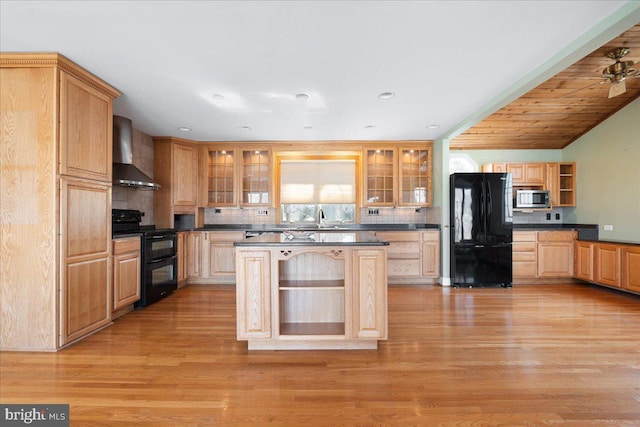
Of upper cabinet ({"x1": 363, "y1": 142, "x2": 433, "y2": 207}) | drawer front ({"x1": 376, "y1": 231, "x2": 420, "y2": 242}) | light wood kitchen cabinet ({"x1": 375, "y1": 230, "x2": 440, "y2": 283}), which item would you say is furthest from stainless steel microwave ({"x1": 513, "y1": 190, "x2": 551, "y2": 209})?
drawer front ({"x1": 376, "y1": 231, "x2": 420, "y2": 242})

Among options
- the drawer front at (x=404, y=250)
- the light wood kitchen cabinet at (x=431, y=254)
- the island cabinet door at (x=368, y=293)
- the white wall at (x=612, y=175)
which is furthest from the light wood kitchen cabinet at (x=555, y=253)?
the island cabinet door at (x=368, y=293)

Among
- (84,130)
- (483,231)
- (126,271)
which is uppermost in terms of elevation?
(84,130)

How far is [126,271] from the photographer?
342cm

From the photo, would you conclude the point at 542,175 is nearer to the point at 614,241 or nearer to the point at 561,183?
the point at 561,183

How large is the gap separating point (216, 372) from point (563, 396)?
228 cm

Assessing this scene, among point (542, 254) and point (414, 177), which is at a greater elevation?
point (414, 177)

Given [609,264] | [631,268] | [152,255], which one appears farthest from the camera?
[609,264]

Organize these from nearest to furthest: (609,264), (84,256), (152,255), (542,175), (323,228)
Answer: (84,256)
(152,255)
(609,264)
(323,228)
(542,175)

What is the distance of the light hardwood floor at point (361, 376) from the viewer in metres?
1.71

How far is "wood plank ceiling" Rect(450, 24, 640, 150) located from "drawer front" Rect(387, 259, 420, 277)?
2.38 m

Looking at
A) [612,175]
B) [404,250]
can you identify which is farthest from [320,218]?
[612,175]

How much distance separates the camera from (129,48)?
2375 millimetres

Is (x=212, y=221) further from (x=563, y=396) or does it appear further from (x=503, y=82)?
(x=563, y=396)

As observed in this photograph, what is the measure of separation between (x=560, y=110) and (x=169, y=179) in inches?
243
